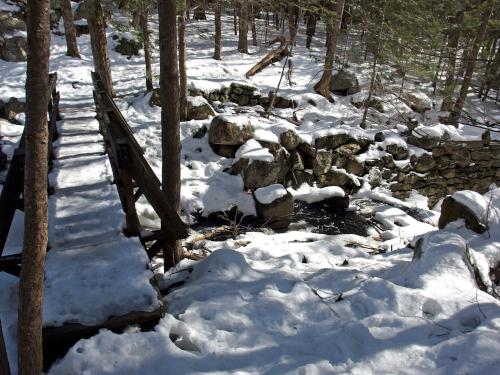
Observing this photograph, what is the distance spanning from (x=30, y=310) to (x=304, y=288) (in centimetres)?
276

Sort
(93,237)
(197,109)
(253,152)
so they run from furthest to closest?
(197,109) < (253,152) < (93,237)

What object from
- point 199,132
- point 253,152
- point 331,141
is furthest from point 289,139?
point 199,132

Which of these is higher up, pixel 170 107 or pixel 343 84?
pixel 170 107

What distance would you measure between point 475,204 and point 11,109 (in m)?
12.2

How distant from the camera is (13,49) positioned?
1557cm

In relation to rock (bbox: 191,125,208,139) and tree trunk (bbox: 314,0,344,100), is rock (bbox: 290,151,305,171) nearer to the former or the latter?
rock (bbox: 191,125,208,139)

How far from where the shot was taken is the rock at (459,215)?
6.01m

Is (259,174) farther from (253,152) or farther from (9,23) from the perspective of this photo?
(9,23)

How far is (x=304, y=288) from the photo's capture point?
13.1 feet

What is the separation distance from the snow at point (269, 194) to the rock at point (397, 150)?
18.1 feet

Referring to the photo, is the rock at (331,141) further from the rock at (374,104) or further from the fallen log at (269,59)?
the fallen log at (269,59)

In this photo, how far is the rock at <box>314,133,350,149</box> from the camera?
1205cm

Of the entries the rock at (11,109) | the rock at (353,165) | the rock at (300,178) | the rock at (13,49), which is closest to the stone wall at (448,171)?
the rock at (353,165)

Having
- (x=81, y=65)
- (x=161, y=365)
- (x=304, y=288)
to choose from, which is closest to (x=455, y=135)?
(x=304, y=288)
